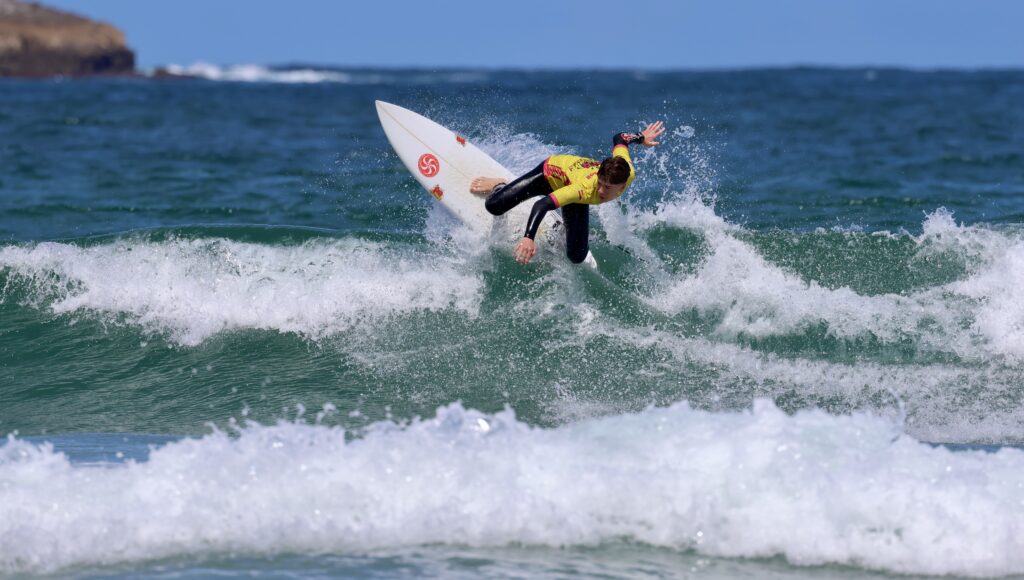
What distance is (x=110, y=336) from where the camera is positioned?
905cm

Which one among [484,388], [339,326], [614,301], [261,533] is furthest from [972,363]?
[261,533]

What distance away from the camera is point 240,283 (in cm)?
942

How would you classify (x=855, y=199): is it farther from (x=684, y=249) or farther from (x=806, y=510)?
(x=806, y=510)

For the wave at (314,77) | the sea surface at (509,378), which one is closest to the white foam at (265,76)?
the wave at (314,77)

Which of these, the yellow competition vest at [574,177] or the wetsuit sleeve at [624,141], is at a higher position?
the wetsuit sleeve at [624,141]

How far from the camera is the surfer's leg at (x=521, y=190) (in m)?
8.62

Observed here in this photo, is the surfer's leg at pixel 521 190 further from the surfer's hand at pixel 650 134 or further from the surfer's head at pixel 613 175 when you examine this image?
the surfer's hand at pixel 650 134

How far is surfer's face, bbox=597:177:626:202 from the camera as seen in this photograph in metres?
8.09

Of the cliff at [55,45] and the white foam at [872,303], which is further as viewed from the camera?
the cliff at [55,45]

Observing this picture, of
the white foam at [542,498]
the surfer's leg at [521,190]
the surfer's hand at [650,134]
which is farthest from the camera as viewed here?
the surfer's leg at [521,190]

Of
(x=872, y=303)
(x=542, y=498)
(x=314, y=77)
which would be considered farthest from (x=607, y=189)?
(x=314, y=77)

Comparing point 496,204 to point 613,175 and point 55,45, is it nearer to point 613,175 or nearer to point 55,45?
point 613,175

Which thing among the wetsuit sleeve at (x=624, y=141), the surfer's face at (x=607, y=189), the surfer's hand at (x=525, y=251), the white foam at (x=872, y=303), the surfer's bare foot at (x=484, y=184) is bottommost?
the white foam at (x=872, y=303)

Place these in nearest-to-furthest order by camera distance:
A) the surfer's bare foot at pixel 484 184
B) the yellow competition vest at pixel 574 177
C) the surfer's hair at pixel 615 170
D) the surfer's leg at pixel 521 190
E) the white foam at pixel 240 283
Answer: the surfer's hair at pixel 615 170
the yellow competition vest at pixel 574 177
the surfer's leg at pixel 521 190
the white foam at pixel 240 283
the surfer's bare foot at pixel 484 184
